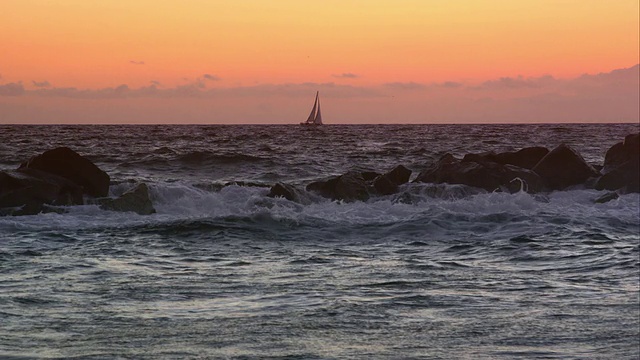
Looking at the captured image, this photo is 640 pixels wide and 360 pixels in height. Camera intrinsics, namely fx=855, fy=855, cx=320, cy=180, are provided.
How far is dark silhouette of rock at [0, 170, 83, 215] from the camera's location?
17.7 m

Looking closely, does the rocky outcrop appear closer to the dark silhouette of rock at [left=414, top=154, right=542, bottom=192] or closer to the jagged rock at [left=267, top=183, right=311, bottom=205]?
the dark silhouette of rock at [left=414, top=154, right=542, bottom=192]

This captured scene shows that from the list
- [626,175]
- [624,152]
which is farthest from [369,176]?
[624,152]

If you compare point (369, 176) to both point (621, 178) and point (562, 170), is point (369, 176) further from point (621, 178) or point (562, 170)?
point (621, 178)

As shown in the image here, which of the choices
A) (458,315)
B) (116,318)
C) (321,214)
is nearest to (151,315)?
(116,318)

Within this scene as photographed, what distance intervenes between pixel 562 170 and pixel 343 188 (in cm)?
606

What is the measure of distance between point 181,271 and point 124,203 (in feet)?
24.4

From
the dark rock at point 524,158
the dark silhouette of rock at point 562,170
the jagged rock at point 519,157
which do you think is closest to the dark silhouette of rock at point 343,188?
the jagged rock at point 519,157

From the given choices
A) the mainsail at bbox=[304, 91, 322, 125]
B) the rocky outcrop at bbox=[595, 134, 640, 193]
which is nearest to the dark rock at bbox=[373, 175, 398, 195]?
the rocky outcrop at bbox=[595, 134, 640, 193]

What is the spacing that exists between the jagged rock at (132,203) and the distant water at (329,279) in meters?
0.48

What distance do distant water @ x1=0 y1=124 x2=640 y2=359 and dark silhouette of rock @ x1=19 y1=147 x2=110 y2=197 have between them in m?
1.46

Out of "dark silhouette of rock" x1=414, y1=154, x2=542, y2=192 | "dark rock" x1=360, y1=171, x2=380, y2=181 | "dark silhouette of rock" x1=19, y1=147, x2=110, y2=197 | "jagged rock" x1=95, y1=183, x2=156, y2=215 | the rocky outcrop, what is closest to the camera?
"jagged rock" x1=95, y1=183, x2=156, y2=215

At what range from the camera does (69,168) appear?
20.2m

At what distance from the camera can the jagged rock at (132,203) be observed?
18250 mm

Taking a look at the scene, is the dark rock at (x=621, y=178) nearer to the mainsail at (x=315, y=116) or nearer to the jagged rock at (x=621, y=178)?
the jagged rock at (x=621, y=178)
